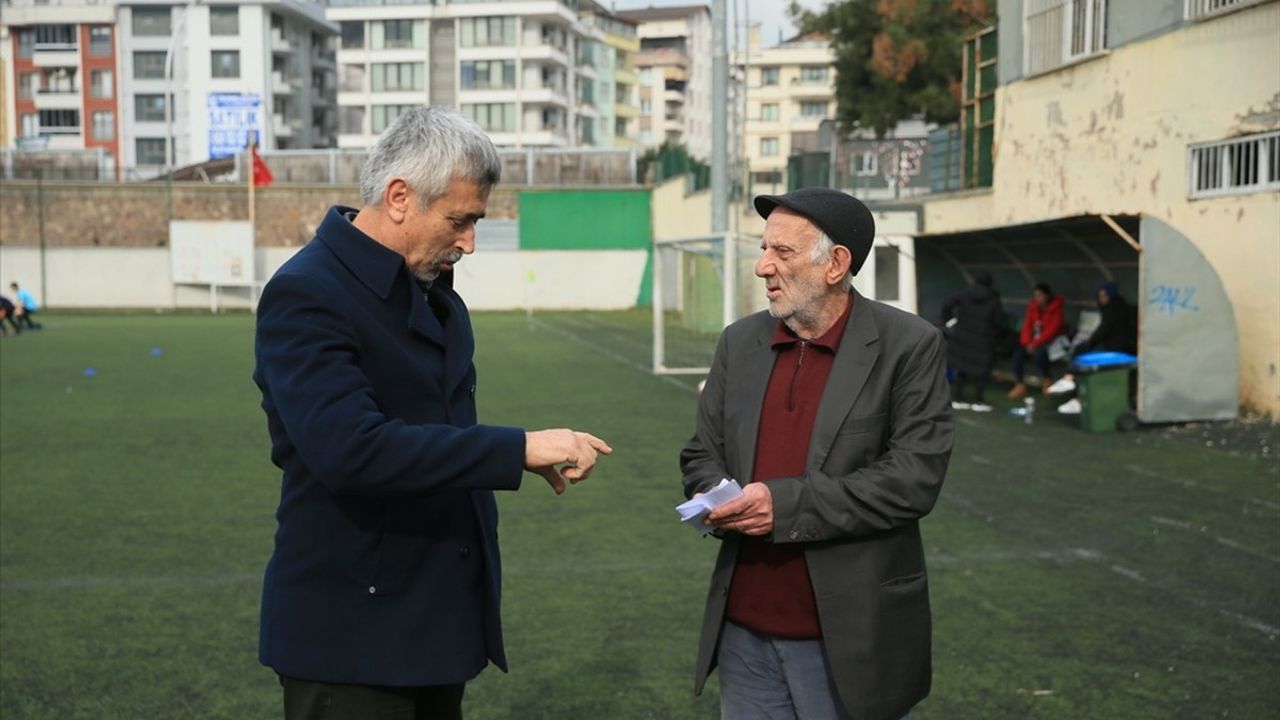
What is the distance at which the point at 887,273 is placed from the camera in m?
22.4

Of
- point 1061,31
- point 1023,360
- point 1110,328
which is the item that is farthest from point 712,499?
point 1061,31

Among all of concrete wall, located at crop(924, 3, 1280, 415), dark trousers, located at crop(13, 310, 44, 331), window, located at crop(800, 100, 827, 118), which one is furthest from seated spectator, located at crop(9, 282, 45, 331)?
window, located at crop(800, 100, 827, 118)

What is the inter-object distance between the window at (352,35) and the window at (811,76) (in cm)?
3683

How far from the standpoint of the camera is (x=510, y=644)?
6.82m

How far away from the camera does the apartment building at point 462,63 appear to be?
282 ft

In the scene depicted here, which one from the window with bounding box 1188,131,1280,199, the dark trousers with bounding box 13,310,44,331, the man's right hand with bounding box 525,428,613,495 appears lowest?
the dark trousers with bounding box 13,310,44,331

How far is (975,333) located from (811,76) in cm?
9682

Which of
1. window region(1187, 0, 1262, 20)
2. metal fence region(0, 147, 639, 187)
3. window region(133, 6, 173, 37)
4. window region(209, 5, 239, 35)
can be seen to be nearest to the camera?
window region(1187, 0, 1262, 20)

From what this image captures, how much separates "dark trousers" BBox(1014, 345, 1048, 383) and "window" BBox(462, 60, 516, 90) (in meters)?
70.8

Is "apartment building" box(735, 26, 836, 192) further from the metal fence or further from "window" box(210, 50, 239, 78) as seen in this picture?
the metal fence

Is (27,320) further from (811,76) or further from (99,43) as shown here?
(811,76)

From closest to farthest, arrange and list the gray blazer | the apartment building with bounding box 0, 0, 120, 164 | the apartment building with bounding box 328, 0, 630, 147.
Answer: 1. the gray blazer
2. the apartment building with bounding box 328, 0, 630, 147
3. the apartment building with bounding box 0, 0, 120, 164

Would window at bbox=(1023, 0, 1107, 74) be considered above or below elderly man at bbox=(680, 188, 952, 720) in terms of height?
above

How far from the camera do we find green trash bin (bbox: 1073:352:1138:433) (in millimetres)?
14555
